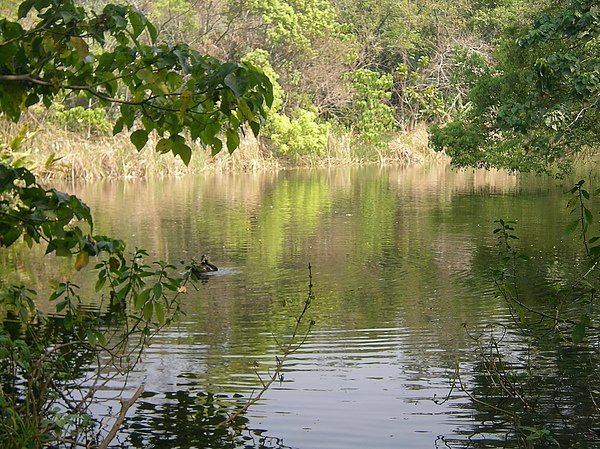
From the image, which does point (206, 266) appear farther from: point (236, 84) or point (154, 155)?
point (154, 155)

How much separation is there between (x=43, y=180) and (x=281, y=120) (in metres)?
12.0

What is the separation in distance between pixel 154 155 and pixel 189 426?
1093 inches

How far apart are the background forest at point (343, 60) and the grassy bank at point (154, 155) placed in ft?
0.27

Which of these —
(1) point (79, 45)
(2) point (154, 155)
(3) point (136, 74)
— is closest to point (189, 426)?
(3) point (136, 74)

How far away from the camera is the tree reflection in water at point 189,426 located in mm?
6578

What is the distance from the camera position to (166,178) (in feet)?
113

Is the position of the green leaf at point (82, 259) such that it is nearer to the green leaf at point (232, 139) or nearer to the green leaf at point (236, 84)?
the green leaf at point (232, 139)

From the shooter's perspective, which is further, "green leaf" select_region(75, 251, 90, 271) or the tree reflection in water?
the tree reflection in water

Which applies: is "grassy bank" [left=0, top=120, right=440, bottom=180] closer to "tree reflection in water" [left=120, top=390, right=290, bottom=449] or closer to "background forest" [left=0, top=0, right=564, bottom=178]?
"background forest" [left=0, top=0, right=564, bottom=178]

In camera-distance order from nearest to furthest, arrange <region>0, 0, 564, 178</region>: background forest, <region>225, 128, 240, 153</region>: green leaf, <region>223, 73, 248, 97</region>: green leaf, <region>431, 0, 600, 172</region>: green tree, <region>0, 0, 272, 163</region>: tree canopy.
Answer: <region>223, 73, 248, 97</region>: green leaf → <region>0, 0, 272, 163</region>: tree canopy → <region>225, 128, 240, 153</region>: green leaf → <region>431, 0, 600, 172</region>: green tree → <region>0, 0, 564, 178</region>: background forest

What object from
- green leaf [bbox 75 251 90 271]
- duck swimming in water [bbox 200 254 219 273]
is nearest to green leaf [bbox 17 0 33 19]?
green leaf [bbox 75 251 90 271]

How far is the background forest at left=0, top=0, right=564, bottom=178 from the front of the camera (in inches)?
1587

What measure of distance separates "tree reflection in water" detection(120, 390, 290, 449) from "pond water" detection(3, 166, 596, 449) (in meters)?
0.02

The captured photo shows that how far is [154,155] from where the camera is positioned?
34.2 m
